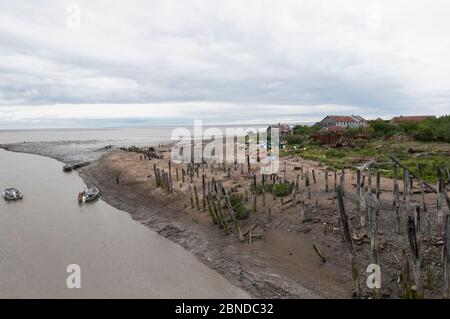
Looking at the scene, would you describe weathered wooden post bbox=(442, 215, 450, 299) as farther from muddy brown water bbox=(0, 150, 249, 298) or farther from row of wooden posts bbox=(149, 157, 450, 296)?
muddy brown water bbox=(0, 150, 249, 298)

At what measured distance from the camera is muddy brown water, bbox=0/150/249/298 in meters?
14.3

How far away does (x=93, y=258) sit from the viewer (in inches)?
687

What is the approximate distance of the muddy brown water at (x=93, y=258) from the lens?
14.3 metres

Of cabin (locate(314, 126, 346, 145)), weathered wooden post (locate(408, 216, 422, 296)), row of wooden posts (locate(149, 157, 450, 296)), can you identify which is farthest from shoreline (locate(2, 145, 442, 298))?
cabin (locate(314, 126, 346, 145))

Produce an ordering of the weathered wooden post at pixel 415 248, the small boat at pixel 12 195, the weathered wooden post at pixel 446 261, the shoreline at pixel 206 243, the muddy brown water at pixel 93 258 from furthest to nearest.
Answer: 1. the small boat at pixel 12 195
2. the muddy brown water at pixel 93 258
3. the shoreline at pixel 206 243
4. the weathered wooden post at pixel 446 261
5. the weathered wooden post at pixel 415 248

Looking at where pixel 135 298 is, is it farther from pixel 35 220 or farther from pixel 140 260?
pixel 35 220

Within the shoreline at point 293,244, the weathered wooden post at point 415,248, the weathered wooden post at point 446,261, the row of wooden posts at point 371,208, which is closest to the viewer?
the weathered wooden post at point 415,248

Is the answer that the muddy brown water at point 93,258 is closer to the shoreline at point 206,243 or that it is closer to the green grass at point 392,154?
the shoreline at point 206,243

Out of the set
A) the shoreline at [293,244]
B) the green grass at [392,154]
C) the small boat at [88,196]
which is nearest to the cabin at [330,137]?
the green grass at [392,154]

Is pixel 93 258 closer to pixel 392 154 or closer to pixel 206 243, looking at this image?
pixel 206 243

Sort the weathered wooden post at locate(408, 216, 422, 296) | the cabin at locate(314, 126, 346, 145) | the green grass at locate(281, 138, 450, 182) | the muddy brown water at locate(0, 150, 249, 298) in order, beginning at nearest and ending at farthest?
the weathered wooden post at locate(408, 216, 422, 296)
the muddy brown water at locate(0, 150, 249, 298)
the green grass at locate(281, 138, 450, 182)
the cabin at locate(314, 126, 346, 145)

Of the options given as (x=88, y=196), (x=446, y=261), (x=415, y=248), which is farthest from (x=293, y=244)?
(x=88, y=196)
